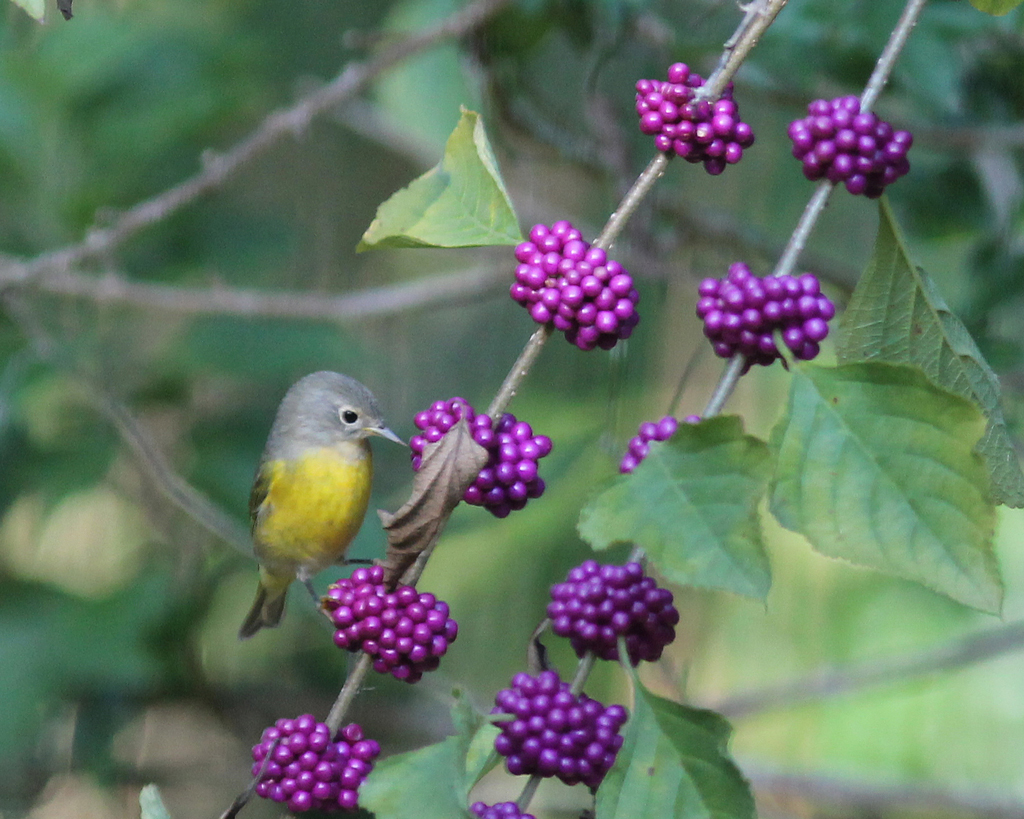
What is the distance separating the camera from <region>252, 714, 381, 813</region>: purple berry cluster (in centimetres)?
119

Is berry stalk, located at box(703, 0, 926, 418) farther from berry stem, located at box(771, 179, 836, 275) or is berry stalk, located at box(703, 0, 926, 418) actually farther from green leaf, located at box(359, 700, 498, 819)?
green leaf, located at box(359, 700, 498, 819)

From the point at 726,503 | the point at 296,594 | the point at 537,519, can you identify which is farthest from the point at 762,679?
the point at 726,503

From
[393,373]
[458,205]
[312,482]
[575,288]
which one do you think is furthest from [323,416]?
[393,373]

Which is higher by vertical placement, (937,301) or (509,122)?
(937,301)

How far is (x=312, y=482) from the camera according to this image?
2943 mm

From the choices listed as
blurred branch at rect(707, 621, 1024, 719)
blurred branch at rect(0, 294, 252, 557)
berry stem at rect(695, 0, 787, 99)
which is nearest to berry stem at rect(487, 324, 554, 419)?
berry stem at rect(695, 0, 787, 99)

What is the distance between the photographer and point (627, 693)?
5.08 meters

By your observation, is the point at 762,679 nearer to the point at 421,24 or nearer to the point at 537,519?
the point at 537,519

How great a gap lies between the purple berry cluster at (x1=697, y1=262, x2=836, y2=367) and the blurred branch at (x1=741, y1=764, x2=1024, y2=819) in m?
2.64

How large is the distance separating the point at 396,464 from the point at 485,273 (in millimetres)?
1885

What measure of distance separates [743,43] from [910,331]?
1.22 feet

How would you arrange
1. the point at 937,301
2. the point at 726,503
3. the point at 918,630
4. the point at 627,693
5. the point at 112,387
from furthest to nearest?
the point at 627,693 → the point at 918,630 → the point at 112,387 → the point at 937,301 → the point at 726,503

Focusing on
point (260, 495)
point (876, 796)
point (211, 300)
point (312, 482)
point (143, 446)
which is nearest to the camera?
point (143, 446)

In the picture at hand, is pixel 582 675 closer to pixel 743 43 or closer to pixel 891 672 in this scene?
pixel 743 43
